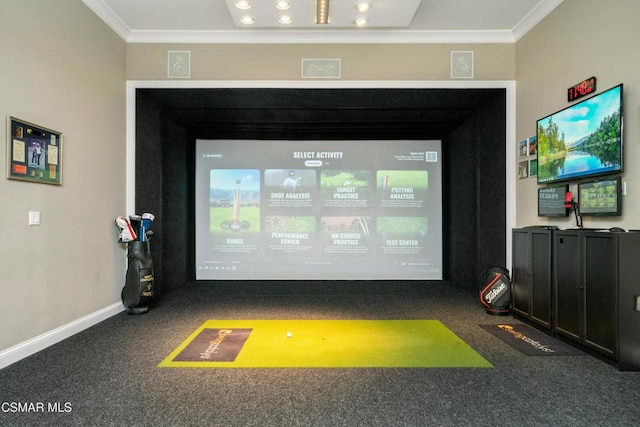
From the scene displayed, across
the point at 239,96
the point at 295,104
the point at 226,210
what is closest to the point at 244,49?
the point at 239,96

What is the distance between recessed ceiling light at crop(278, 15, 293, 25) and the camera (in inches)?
149

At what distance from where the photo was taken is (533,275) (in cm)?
335

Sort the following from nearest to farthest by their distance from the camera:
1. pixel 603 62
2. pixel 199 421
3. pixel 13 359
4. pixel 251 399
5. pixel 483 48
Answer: pixel 199 421 < pixel 251 399 < pixel 13 359 < pixel 603 62 < pixel 483 48

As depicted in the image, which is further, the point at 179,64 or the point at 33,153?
the point at 179,64

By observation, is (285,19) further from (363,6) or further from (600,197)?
(600,197)

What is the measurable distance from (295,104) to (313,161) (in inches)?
42.7

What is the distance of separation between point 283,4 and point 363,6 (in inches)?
30.6

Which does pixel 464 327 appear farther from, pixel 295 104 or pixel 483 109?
pixel 295 104

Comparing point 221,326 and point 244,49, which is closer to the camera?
point 221,326

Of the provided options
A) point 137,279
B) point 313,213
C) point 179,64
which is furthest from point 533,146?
point 137,279

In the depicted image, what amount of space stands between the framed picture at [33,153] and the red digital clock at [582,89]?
4541mm

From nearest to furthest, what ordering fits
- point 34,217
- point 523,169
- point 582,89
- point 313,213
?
1. point 34,217
2. point 582,89
3. point 523,169
4. point 313,213

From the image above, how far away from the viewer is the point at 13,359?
8.45 feet

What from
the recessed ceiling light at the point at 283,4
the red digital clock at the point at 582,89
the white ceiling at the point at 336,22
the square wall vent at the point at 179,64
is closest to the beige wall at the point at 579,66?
the red digital clock at the point at 582,89
